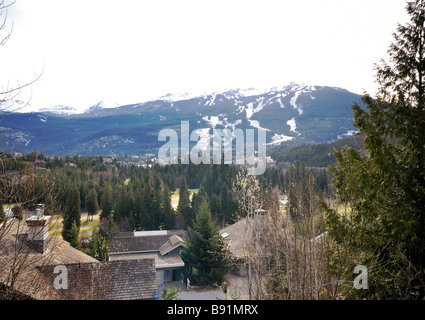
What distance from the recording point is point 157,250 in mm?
24875

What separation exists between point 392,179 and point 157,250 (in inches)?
852

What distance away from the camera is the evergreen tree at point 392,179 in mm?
5801

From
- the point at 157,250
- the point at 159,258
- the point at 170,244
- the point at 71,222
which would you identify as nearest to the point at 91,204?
the point at 71,222

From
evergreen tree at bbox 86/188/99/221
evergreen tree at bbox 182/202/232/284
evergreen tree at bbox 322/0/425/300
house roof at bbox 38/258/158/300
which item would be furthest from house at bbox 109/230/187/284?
evergreen tree at bbox 322/0/425/300

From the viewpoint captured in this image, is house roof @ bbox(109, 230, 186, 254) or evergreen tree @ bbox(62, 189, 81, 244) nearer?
evergreen tree @ bbox(62, 189, 81, 244)

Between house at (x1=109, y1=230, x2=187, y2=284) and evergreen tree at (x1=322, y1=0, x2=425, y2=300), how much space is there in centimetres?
1654

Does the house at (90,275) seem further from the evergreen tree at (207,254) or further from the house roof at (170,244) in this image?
the house roof at (170,244)

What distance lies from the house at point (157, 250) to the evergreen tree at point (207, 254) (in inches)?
65.2

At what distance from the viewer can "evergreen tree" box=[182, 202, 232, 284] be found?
19.9 m

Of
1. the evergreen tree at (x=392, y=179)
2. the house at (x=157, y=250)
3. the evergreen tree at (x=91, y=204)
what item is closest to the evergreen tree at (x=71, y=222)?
the house at (x=157, y=250)

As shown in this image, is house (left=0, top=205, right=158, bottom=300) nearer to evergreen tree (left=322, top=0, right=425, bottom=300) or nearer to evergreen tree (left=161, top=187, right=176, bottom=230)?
evergreen tree (left=322, top=0, right=425, bottom=300)

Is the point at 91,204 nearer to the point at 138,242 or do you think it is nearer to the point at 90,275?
the point at 138,242
